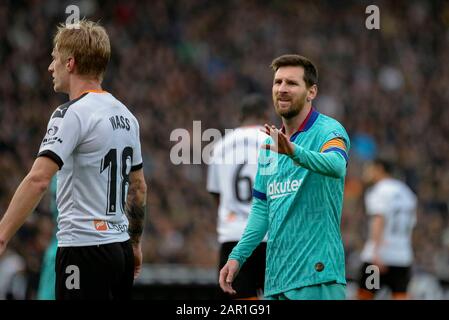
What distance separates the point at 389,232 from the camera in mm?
Result: 11398

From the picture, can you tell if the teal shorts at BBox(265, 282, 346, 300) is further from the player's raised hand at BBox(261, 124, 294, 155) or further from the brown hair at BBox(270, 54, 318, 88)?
the brown hair at BBox(270, 54, 318, 88)

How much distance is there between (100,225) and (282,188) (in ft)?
3.49

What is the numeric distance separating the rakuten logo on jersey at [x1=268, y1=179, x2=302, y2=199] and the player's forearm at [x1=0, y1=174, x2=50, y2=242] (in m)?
1.35

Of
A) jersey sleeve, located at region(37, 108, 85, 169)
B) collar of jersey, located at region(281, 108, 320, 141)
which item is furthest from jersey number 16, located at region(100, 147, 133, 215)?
collar of jersey, located at region(281, 108, 320, 141)

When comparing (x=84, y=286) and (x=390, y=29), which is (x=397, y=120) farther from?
(x=84, y=286)

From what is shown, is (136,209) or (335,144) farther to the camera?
(136,209)

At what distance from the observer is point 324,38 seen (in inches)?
884

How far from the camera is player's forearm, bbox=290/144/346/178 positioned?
5105 millimetres

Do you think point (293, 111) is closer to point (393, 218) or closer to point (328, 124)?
point (328, 124)

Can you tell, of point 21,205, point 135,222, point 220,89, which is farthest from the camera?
point 220,89

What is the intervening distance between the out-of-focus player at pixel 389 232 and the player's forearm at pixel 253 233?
5301mm

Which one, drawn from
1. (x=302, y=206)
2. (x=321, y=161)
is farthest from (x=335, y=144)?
(x=302, y=206)

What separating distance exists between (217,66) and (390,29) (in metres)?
4.93

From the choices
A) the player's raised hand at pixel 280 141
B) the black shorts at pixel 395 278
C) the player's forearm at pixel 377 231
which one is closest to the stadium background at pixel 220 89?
the black shorts at pixel 395 278
